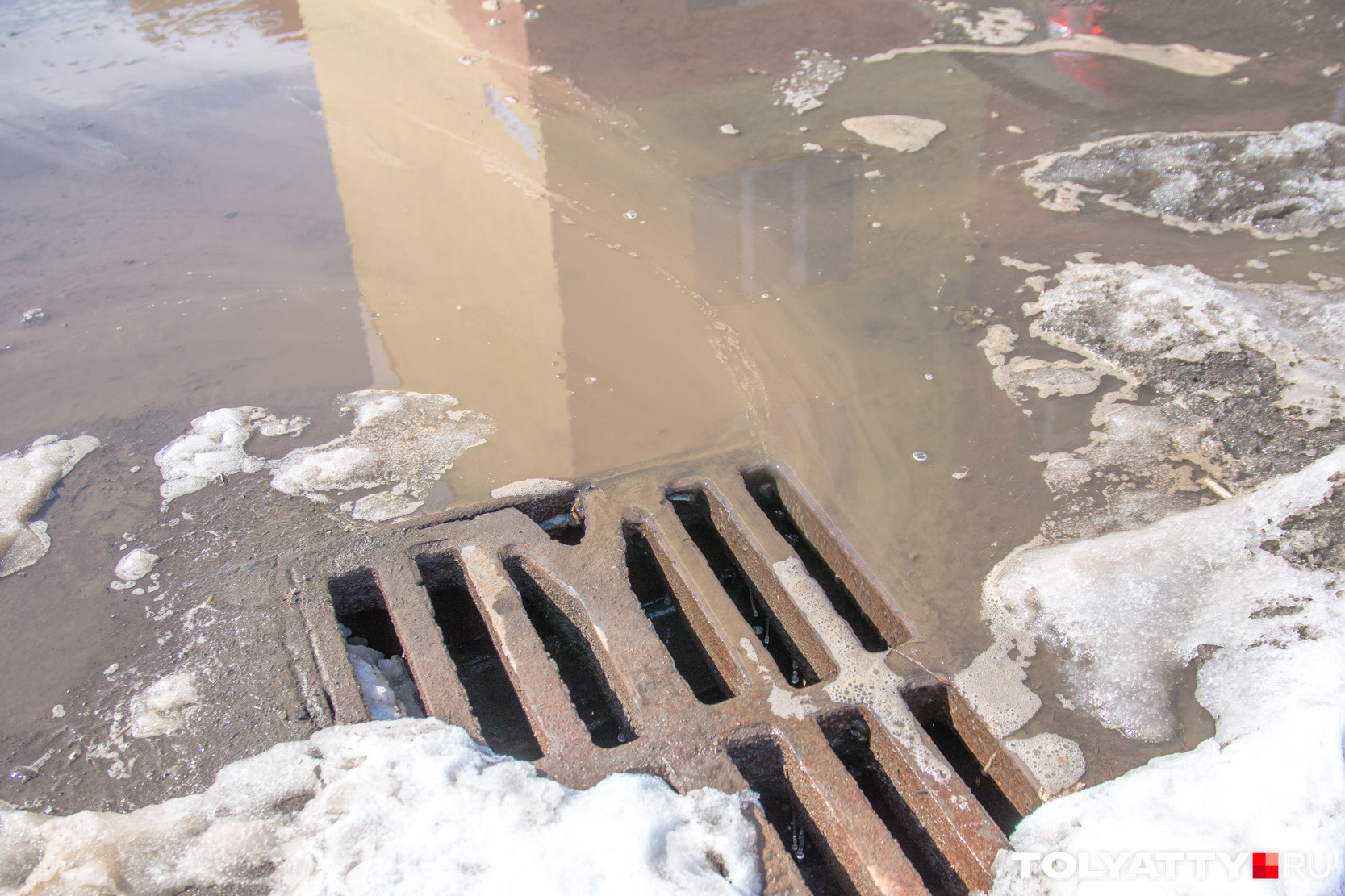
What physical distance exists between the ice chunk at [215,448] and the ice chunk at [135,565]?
0.16 meters

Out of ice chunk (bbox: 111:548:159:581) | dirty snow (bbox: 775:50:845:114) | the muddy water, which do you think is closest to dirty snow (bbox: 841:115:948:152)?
the muddy water

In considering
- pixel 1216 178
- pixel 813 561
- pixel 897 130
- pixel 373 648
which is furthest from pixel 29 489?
pixel 1216 178

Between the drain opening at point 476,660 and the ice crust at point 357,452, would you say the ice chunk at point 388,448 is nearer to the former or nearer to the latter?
the ice crust at point 357,452

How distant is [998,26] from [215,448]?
3.85m

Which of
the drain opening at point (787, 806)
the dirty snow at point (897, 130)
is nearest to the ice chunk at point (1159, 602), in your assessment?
the drain opening at point (787, 806)

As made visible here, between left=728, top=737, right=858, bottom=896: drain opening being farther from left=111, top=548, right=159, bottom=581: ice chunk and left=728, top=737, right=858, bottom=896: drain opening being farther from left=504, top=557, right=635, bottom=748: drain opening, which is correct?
left=111, top=548, right=159, bottom=581: ice chunk

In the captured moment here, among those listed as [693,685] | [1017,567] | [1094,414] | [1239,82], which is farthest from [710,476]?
[1239,82]

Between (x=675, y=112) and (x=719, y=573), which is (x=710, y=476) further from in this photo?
(x=675, y=112)

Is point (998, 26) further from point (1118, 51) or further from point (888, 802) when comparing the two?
point (888, 802)

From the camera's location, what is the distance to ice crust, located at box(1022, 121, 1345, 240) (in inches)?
107

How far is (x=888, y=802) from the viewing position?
1506 mm

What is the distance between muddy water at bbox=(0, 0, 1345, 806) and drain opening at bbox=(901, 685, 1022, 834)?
76mm

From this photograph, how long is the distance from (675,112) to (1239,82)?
235 centimetres

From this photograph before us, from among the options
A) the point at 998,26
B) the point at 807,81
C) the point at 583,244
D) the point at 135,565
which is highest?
the point at 998,26
